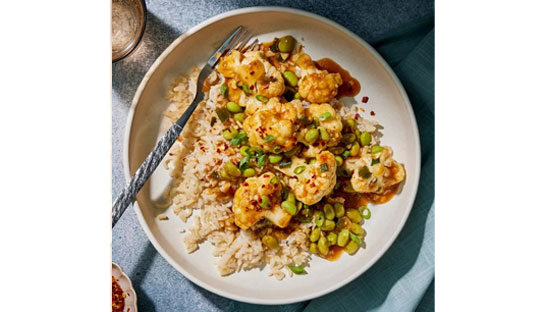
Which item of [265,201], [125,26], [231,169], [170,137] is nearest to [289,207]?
[265,201]

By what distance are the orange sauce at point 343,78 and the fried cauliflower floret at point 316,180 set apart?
0.46 m

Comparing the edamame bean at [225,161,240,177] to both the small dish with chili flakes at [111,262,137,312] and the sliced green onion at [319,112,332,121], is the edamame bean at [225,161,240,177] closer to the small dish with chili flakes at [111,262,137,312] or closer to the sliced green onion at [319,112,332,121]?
the sliced green onion at [319,112,332,121]

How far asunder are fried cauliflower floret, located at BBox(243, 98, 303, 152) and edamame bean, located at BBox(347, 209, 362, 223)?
20.9 inches

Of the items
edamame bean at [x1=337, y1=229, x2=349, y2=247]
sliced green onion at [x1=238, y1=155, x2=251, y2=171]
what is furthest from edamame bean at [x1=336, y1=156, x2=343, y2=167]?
sliced green onion at [x1=238, y1=155, x2=251, y2=171]

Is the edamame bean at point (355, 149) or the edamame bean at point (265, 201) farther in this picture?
the edamame bean at point (355, 149)

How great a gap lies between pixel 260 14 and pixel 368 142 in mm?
904

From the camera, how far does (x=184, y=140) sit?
2412mm

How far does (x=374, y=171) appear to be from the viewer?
90.8 inches

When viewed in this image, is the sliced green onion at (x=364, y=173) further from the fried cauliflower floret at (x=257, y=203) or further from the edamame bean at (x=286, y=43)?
the edamame bean at (x=286, y=43)

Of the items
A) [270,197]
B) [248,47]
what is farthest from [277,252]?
[248,47]

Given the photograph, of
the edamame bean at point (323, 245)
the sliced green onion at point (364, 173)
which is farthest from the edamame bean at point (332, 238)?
the sliced green onion at point (364, 173)

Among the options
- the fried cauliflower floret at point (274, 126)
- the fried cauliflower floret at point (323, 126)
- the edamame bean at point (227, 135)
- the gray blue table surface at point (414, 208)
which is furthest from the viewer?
the gray blue table surface at point (414, 208)

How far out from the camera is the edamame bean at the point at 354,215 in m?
2.42

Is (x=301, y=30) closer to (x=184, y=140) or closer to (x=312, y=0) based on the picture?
(x=312, y=0)
